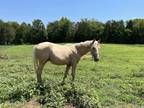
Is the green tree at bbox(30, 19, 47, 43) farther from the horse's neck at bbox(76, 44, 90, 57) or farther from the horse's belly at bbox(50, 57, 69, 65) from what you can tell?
the horse's belly at bbox(50, 57, 69, 65)

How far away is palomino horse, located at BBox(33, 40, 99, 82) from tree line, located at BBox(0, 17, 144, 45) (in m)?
73.3

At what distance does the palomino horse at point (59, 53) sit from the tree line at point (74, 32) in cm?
7328

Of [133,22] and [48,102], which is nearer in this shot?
[48,102]

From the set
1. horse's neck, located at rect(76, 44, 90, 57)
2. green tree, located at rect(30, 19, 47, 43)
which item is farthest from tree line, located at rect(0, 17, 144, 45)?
horse's neck, located at rect(76, 44, 90, 57)

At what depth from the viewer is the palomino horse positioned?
14.4 meters

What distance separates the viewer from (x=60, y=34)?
93062mm

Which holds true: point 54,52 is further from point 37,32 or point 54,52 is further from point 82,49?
point 37,32

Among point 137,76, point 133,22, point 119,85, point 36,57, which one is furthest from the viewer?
point 133,22

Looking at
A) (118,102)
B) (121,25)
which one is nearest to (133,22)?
(121,25)

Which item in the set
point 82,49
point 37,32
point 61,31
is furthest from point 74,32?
point 82,49

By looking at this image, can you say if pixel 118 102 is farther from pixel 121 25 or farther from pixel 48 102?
pixel 121 25

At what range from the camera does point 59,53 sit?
14.6 meters

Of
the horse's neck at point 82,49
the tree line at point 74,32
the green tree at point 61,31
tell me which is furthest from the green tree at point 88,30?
the horse's neck at point 82,49

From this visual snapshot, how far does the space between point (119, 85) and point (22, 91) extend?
625 cm
